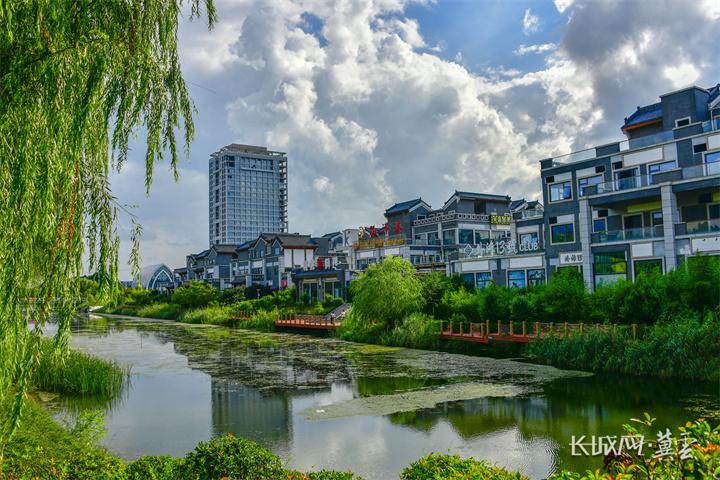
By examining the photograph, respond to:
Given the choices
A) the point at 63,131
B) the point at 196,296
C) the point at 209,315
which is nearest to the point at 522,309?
the point at 63,131

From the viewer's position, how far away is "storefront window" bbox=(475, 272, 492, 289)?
32.9m

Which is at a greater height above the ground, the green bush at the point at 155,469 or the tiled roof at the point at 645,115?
the tiled roof at the point at 645,115

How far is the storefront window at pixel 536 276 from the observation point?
3022 cm

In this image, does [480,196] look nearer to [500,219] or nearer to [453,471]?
[500,219]

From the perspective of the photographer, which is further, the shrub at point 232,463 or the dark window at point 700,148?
the dark window at point 700,148

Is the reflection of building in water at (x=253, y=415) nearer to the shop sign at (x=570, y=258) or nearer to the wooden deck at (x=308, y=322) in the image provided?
the shop sign at (x=570, y=258)

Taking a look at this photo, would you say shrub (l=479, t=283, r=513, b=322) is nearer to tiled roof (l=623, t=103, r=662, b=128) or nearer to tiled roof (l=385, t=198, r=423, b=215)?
tiled roof (l=623, t=103, r=662, b=128)

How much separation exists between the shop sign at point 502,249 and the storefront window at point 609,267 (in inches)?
177

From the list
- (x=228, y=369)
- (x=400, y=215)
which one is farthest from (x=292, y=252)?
(x=228, y=369)

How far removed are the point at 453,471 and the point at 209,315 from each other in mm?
46476

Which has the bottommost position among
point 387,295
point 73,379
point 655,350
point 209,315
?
point 73,379

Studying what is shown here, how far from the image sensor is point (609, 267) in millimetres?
26141

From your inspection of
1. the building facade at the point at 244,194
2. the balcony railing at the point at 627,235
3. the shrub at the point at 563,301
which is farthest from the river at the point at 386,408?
the building facade at the point at 244,194

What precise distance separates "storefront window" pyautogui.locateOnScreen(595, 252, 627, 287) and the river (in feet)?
26.6
